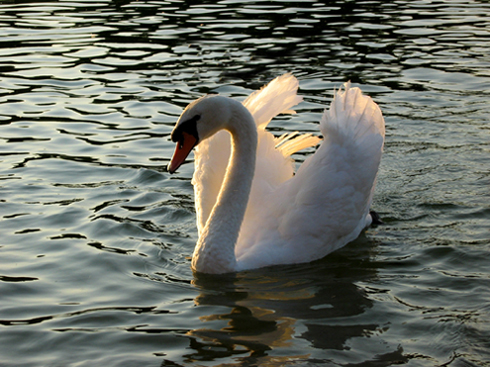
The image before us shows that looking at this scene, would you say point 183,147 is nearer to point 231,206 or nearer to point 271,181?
point 231,206

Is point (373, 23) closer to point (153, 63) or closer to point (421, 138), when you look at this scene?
point (153, 63)

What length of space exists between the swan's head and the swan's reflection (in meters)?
1.08

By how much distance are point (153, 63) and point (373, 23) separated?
5.27 m

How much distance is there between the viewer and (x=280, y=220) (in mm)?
6570

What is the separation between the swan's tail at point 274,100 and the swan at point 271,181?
11mm

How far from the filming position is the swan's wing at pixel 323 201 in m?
6.45

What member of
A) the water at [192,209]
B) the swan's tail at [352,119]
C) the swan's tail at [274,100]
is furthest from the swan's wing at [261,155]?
the water at [192,209]

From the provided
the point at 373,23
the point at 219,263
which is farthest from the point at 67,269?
the point at 373,23

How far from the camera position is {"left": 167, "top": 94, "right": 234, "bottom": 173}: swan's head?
19.9 feet

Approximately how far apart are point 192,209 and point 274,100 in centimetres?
156

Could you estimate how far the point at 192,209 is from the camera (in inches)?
315

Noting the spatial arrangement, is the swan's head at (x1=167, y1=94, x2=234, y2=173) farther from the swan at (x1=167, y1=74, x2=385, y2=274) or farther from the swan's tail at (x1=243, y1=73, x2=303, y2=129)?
the swan's tail at (x1=243, y1=73, x2=303, y2=129)

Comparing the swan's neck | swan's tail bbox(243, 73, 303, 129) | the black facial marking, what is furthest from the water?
swan's tail bbox(243, 73, 303, 129)

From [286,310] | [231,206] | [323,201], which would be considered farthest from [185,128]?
[286,310]
